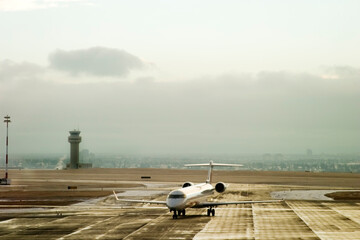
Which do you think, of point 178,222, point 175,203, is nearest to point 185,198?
point 175,203

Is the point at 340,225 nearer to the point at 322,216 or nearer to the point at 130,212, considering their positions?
the point at 322,216

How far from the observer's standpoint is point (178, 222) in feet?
185

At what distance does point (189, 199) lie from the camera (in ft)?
188

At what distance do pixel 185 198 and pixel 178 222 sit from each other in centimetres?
262

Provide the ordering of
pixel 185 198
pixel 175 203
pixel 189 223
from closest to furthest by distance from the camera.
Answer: pixel 189 223 < pixel 175 203 < pixel 185 198

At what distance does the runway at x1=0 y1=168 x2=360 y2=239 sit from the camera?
158 feet

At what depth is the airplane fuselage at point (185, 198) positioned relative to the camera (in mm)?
56219

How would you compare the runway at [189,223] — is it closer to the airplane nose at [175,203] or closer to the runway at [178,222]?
the runway at [178,222]

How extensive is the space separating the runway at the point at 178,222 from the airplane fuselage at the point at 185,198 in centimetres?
170

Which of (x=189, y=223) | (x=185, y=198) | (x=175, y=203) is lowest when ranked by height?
Result: (x=189, y=223)

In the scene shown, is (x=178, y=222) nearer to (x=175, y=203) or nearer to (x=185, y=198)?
(x=175, y=203)

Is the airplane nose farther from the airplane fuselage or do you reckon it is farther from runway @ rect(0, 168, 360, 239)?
runway @ rect(0, 168, 360, 239)

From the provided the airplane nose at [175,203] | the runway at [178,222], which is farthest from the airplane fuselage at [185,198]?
the runway at [178,222]

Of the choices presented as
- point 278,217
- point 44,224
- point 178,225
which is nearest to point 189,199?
point 178,225
